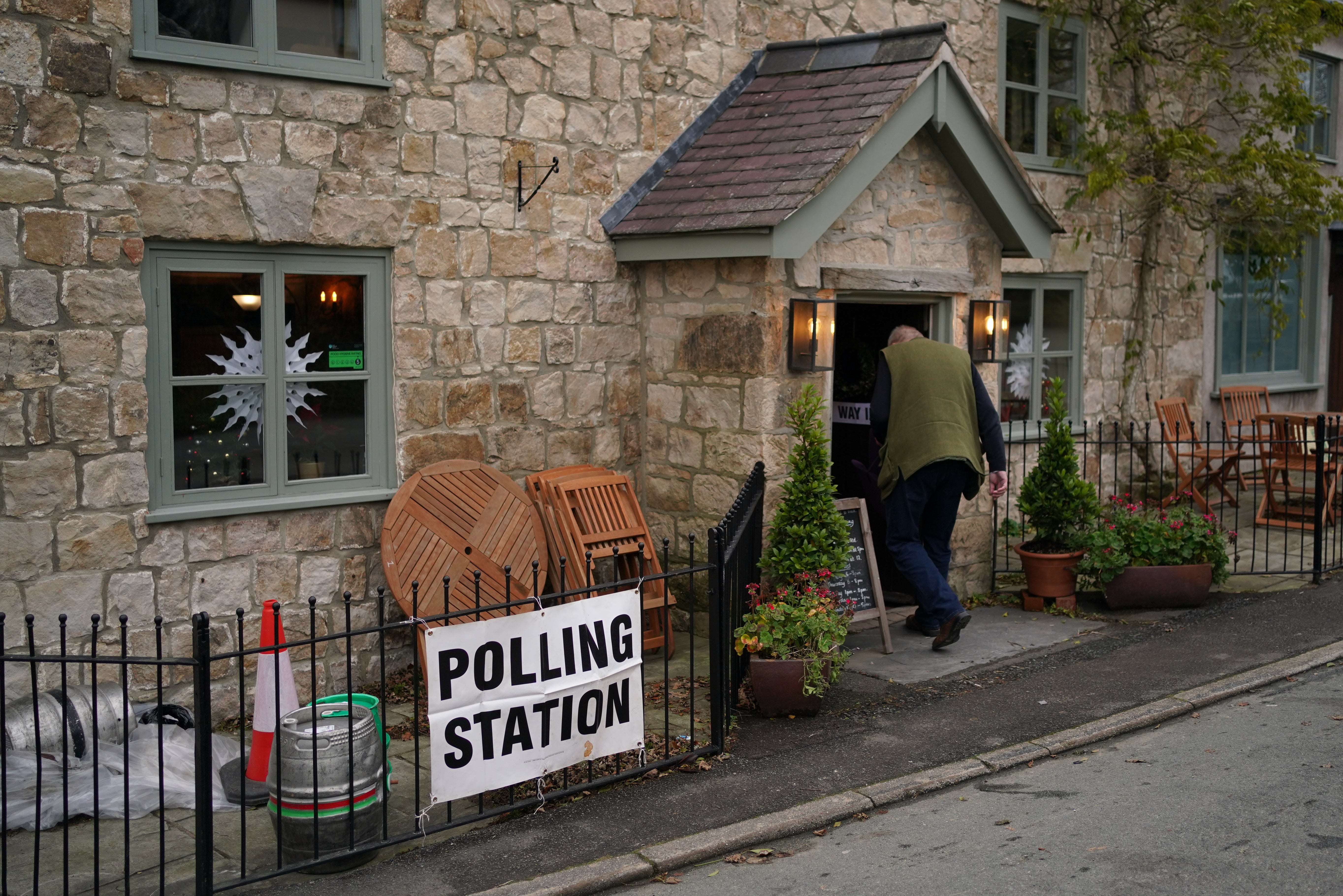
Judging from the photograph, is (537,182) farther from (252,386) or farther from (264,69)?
(252,386)

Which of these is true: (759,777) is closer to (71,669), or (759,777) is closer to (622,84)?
(71,669)

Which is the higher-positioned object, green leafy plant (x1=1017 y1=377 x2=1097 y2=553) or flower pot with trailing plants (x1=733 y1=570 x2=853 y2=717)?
green leafy plant (x1=1017 y1=377 x2=1097 y2=553)

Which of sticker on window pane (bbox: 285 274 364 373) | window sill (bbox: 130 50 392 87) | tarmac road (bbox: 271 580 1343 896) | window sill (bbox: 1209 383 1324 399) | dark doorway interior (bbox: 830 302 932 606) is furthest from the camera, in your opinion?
window sill (bbox: 1209 383 1324 399)

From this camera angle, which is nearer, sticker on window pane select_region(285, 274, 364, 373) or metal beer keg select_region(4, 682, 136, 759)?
metal beer keg select_region(4, 682, 136, 759)

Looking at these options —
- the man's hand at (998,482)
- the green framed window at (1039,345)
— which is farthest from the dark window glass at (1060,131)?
the man's hand at (998,482)

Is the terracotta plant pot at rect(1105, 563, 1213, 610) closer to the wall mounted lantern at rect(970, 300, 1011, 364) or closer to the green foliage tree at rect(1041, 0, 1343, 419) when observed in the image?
the wall mounted lantern at rect(970, 300, 1011, 364)

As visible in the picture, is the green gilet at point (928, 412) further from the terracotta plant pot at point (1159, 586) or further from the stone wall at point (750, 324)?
the terracotta plant pot at point (1159, 586)

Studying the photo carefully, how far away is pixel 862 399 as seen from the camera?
929 cm

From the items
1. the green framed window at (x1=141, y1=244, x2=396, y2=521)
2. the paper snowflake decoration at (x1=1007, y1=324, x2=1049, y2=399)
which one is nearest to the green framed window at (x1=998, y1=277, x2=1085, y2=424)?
the paper snowflake decoration at (x1=1007, y1=324, x2=1049, y2=399)

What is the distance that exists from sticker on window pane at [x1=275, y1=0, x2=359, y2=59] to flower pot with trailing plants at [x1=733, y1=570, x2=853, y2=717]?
12.6ft

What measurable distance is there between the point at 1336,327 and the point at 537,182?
11.6m

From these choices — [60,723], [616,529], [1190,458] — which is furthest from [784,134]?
[1190,458]

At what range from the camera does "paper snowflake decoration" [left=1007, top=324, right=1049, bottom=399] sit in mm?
11320

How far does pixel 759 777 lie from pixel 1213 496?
29.5 ft
